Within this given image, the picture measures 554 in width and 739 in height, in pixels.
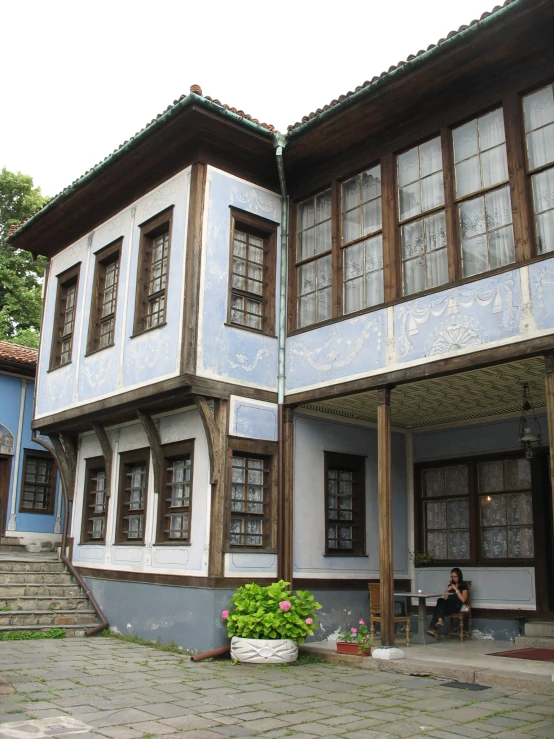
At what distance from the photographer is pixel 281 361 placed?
11.1 metres

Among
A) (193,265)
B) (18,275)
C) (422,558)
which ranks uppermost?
(18,275)

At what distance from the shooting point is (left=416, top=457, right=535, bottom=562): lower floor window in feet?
36.7

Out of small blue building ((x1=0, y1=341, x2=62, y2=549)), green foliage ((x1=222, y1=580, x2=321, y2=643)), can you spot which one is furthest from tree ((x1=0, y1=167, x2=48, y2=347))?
green foliage ((x1=222, y1=580, x2=321, y2=643))

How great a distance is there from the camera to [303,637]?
952cm

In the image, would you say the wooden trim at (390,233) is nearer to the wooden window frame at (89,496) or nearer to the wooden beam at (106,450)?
the wooden beam at (106,450)

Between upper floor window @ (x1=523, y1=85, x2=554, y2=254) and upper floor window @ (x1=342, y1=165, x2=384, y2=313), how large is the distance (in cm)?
226

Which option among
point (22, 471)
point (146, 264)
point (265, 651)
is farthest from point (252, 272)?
point (22, 471)

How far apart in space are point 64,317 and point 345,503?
6206mm

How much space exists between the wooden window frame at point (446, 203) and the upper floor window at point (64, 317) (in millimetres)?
4480

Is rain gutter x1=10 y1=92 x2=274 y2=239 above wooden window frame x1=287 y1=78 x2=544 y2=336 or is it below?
above

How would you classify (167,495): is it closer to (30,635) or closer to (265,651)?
(30,635)

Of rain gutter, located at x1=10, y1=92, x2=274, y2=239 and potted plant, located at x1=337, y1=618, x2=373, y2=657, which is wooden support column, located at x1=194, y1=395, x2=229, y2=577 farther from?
rain gutter, located at x1=10, y1=92, x2=274, y2=239

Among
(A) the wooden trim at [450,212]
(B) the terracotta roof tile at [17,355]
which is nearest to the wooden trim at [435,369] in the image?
(A) the wooden trim at [450,212]

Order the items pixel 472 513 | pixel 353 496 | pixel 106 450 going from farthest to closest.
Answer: pixel 106 450 < pixel 353 496 < pixel 472 513
